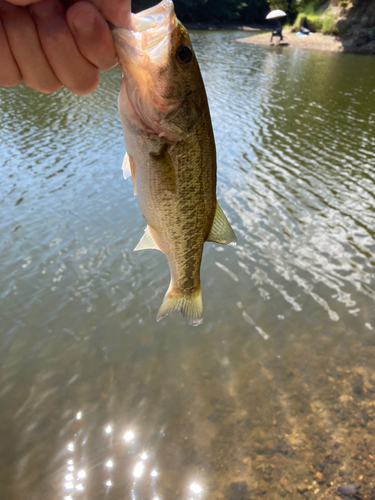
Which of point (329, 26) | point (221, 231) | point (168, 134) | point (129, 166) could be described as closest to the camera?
point (168, 134)

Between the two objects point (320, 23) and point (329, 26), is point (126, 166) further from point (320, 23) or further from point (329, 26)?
point (320, 23)

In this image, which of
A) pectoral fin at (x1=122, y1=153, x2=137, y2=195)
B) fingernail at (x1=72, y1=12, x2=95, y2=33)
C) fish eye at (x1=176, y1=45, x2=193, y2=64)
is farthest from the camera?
pectoral fin at (x1=122, y1=153, x2=137, y2=195)

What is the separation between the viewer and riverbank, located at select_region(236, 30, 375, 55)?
3481 centimetres

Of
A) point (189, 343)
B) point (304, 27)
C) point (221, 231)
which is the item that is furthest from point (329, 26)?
point (221, 231)

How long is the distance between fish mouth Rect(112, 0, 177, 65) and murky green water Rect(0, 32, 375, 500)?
4.10 metres

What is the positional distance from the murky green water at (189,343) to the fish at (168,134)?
9.69 ft

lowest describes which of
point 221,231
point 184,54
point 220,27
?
point 220,27

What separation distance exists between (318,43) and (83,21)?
4412 cm

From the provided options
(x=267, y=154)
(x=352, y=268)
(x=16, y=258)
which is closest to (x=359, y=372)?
(x=352, y=268)

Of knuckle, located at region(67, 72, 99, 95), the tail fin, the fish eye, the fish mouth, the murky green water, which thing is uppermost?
the fish mouth

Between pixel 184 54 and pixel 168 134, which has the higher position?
pixel 184 54

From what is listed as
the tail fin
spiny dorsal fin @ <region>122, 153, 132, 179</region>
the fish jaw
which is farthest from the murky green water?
the fish jaw

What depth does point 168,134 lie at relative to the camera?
6.17 feet

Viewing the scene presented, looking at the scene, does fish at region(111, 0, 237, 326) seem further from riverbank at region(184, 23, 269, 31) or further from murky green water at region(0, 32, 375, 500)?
riverbank at region(184, 23, 269, 31)
